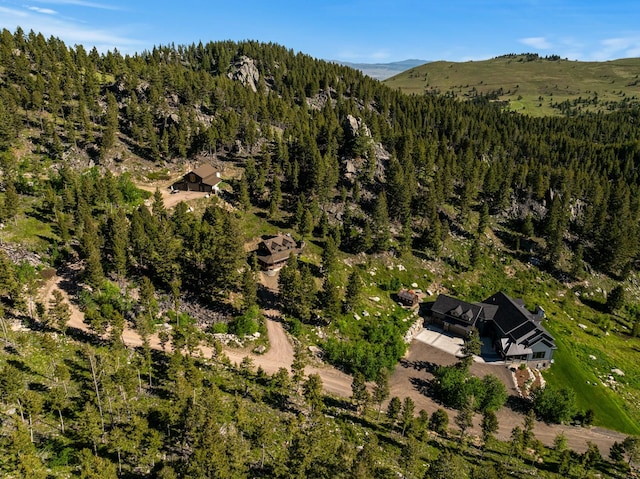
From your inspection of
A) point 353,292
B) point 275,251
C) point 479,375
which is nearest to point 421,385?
point 479,375

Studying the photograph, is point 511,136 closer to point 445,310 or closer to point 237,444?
point 445,310

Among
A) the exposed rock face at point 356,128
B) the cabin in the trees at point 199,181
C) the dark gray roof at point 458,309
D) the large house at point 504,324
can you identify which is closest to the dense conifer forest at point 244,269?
the exposed rock face at point 356,128

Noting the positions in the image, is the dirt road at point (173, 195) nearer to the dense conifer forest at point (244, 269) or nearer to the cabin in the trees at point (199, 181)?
the cabin in the trees at point (199, 181)

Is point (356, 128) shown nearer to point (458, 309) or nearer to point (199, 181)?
point (199, 181)

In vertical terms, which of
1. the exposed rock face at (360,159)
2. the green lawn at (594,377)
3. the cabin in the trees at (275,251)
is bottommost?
the green lawn at (594,377)

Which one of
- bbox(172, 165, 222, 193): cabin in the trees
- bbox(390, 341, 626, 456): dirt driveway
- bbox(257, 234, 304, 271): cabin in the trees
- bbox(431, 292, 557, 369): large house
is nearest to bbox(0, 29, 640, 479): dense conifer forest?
bbox(390, 341, 626, 456): dirt driveway

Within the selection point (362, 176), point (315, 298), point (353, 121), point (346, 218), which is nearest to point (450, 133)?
point (353, 121)

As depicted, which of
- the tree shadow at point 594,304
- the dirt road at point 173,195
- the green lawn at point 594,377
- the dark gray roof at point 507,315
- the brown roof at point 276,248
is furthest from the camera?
the tree shadow at point 594,304
